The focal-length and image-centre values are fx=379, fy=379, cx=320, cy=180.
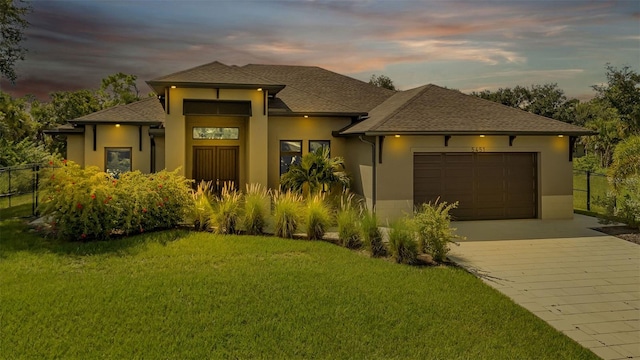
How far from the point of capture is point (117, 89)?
3238cm

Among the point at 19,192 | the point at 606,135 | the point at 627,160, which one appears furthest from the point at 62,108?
the point at 606,135

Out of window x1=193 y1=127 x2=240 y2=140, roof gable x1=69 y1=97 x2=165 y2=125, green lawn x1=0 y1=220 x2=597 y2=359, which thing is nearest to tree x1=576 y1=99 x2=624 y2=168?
window x1=193 y1=127 x2=240 y2=140

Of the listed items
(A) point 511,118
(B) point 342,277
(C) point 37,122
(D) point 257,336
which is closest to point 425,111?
(A) point 511,118

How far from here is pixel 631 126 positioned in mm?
27016

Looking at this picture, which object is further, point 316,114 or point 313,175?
point 316,114

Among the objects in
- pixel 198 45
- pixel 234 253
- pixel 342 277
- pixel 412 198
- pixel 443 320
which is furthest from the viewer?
pixel 198 45

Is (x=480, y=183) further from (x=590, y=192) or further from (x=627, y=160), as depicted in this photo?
(x=590, y=192)

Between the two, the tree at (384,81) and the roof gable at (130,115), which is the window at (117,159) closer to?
the roof gable at (130,115)

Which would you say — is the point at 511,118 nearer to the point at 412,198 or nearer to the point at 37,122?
the point at 412,198

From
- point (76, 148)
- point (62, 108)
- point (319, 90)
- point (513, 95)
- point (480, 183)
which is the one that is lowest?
point (480, 183)

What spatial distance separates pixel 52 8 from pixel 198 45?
18.0 ft

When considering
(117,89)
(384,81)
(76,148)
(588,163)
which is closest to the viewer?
(76,148)

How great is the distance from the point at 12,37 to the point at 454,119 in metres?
16.3

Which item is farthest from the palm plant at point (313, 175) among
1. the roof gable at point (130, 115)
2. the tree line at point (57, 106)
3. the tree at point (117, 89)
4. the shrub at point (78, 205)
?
the tree at point (117, 89)
